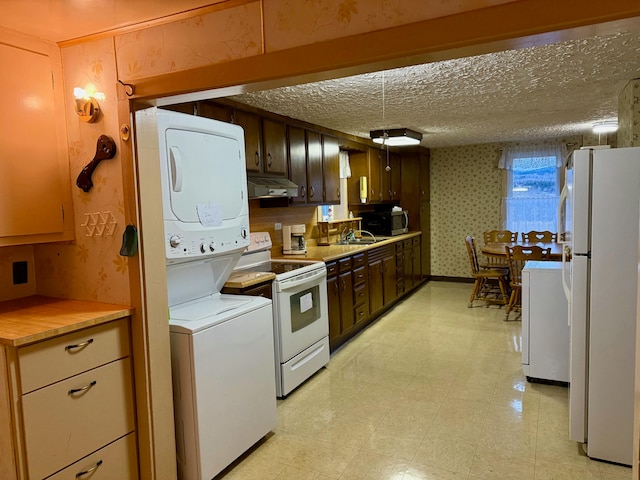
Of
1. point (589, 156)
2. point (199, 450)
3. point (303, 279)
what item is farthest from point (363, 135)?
point (199, 450)

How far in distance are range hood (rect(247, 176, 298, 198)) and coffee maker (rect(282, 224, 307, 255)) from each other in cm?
51

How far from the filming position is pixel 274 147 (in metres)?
3.83

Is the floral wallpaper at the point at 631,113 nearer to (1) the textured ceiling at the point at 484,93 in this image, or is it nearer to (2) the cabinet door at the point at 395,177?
(1) the textured ceiling at the point at 484,93

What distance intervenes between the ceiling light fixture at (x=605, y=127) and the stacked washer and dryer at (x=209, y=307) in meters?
4.46

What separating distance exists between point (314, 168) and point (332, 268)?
108cm

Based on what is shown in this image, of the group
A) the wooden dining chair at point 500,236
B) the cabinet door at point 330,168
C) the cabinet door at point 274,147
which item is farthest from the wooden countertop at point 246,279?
the wooden dining chair at point 500,236

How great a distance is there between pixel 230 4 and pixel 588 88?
2984 mm

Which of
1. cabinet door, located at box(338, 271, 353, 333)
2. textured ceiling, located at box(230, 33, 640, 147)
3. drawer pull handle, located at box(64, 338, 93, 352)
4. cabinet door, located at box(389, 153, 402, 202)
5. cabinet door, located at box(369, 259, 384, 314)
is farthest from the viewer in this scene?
cabinet door, located at box(389, 153, 402, 202)

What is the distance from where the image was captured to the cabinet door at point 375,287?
4.89 m

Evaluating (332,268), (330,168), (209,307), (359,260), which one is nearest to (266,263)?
(332,268)

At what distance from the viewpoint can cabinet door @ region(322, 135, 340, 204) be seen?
4703 millimetres

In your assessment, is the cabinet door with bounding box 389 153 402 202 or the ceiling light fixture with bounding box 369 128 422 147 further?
the cabinet door with bounding box 389 153 402 202

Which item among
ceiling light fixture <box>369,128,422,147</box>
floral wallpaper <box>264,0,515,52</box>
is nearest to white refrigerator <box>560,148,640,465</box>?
floral wallpaper <box>264,0,515,52</box>

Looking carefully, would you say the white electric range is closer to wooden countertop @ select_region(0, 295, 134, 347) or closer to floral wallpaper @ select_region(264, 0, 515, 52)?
wooden countertop @ select_region(0, 295, 134, 347)
